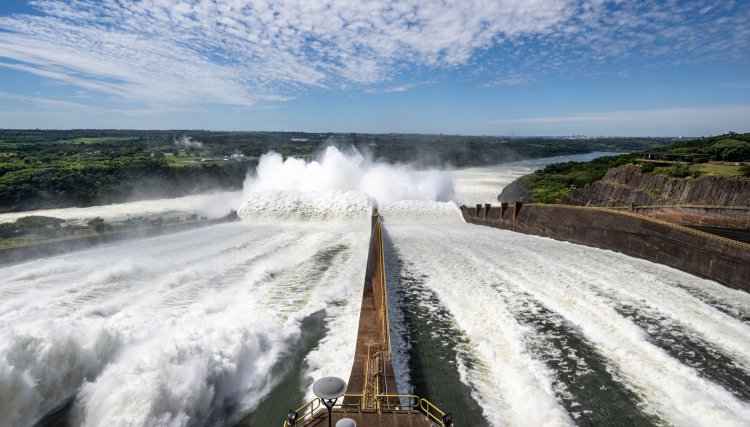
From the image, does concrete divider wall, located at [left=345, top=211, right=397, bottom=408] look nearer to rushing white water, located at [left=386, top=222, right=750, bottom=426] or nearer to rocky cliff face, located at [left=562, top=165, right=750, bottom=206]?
rushing white water, located at [left=386, top=222, right=750, bottom=426]

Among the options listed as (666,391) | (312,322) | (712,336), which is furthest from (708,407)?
(312,322)

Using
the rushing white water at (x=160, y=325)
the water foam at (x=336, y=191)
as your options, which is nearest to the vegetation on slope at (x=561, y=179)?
the water foam at (x=336, y=191)

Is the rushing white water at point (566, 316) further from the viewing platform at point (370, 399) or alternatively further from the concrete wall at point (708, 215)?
the concrete wall at point (708, 215)

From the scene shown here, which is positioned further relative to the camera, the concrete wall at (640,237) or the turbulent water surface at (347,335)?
the concrete wall at (640,237)

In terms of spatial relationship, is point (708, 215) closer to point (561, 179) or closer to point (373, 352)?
point (373, 352)

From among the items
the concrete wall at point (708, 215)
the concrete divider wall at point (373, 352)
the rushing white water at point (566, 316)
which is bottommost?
the rushing white water at point (566, 316)

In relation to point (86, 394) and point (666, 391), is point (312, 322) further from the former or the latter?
point (666, 391)

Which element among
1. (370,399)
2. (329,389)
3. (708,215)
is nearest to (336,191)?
(708,215)

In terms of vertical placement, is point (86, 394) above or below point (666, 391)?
above
